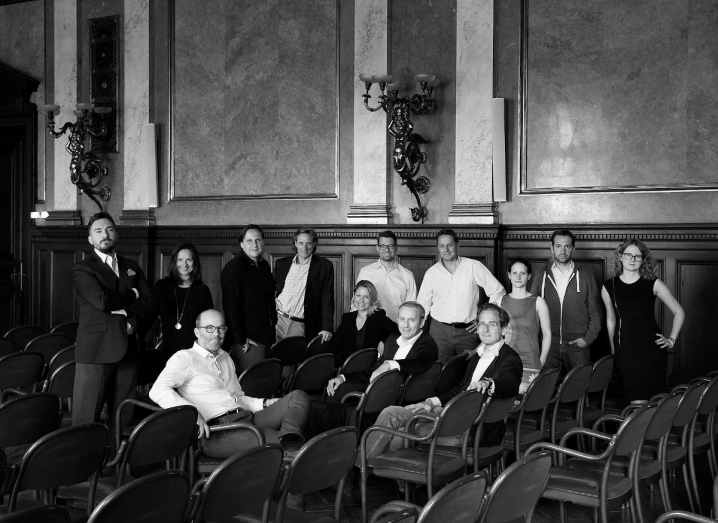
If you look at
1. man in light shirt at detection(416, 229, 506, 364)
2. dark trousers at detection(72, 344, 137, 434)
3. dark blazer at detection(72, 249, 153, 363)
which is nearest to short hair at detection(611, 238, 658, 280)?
man in light shirt at detection(416, 229, 506, 364)

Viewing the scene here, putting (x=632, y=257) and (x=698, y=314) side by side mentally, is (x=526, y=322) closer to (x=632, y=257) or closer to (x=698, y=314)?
(x=632, y=257)

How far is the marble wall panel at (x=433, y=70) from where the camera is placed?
770 centimetres

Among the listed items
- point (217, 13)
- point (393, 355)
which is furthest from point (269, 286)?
point (217, 13)

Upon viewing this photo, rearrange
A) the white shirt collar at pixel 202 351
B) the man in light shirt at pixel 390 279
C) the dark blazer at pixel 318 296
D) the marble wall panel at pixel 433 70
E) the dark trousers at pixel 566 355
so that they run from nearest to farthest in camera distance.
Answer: the white shirt collar at pixel 202 351 → the dark trousers at pixel 566 355 → the dark blazer at pixel 318 296 → the man in light shirt at pixel 390 279 → the marble wall panel at pixel 433 70

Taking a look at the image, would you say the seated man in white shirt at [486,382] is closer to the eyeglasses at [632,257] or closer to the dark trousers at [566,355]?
the eyeglasses at [632,257]

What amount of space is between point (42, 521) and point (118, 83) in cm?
793

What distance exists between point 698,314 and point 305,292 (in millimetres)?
3372

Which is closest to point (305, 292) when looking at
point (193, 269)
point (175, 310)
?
point (193, 269)

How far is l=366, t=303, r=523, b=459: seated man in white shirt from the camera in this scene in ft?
12.9

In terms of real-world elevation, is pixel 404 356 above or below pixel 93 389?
above

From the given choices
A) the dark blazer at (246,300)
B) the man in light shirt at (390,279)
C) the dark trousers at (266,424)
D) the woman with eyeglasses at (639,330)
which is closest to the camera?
the dark trousers at (266,424)

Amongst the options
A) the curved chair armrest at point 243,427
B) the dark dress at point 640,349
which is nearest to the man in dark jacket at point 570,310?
the dark dress at point 640,349

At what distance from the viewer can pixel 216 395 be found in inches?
159

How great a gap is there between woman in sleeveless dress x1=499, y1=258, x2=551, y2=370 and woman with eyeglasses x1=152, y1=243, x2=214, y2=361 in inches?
85.3
